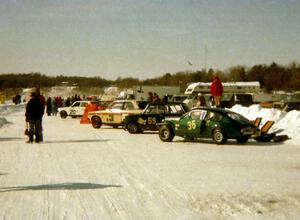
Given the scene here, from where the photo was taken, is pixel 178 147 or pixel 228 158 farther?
pixel 178 147

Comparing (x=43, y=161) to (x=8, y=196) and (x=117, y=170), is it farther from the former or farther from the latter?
(x=8, y=196)

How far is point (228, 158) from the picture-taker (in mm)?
14250

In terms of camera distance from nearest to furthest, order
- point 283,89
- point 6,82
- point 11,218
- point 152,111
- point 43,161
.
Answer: point 11,218
point 43,161
point 152,111
point 283,89
point 6,82

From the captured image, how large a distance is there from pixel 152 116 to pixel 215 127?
5069mm

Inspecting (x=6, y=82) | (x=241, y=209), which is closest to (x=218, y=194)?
(x=241, y=209)

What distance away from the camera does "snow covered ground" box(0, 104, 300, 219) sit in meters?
7.77

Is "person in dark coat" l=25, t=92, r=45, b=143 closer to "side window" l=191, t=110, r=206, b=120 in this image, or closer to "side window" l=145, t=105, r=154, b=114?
"side window" l=191, t=110, r=206, b=120

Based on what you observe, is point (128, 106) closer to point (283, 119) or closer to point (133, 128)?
point (133, 128)

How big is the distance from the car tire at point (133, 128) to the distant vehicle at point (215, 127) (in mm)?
3491

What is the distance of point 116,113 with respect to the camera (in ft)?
87.0

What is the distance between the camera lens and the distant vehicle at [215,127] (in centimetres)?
1802

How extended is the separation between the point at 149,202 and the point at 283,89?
121141 mm

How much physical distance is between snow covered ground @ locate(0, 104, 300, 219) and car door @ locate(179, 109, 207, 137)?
0.81 meters

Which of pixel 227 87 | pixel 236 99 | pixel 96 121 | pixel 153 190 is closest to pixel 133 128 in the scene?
pixel 96 121
